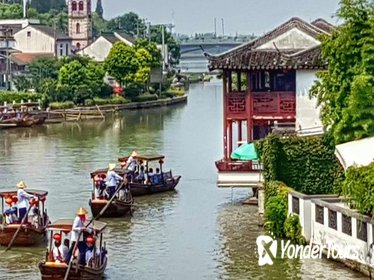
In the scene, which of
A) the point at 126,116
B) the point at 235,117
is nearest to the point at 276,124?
the point at 235,117

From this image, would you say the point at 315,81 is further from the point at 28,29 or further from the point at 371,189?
the point at 28,29

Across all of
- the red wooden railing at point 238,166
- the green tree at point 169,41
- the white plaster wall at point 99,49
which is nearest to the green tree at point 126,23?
the green tree at point 169,41

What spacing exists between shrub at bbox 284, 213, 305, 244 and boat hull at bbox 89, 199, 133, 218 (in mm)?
6411

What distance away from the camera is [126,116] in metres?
83.0

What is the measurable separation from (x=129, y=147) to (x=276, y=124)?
22.1 meters

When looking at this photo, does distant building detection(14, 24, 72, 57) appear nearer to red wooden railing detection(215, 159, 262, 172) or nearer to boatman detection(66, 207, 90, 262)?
red wooden railing detection(215, 159, 262, 172)

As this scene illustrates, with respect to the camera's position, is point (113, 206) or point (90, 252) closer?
point (90, 252)

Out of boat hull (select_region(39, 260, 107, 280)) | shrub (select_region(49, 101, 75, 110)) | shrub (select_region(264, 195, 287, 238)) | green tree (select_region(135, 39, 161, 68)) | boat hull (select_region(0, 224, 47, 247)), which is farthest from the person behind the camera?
green tree (select_region(135, 39, 161, 68))

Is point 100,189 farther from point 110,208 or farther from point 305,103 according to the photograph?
point 305,103

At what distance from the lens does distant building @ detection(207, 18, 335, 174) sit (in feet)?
114

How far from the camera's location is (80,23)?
5354 inches

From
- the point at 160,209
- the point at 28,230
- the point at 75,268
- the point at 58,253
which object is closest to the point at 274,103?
the point at 160,209

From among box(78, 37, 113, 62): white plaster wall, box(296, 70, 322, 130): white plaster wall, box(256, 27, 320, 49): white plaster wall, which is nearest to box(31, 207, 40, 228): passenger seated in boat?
box(296, 70, 322, 130): white plaster wall

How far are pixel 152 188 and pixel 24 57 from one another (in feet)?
258
